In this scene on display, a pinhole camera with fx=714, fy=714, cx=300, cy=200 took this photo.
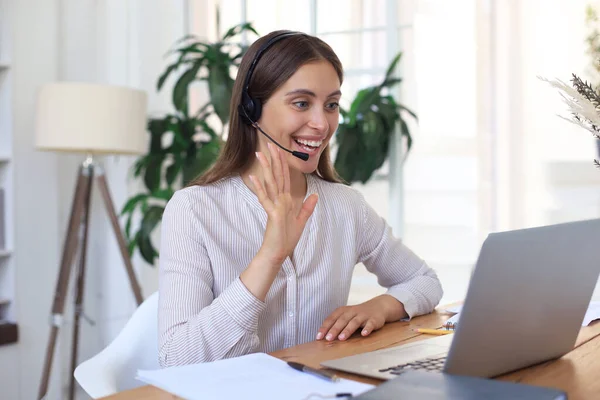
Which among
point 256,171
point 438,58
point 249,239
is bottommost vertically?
point 249,239

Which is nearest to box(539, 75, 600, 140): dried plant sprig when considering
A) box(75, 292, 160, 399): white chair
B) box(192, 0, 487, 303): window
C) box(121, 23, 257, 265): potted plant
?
box(75, 292, 160, 399): white chair

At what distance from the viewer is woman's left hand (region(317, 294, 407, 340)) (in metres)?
1.31

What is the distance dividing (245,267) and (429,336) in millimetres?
414

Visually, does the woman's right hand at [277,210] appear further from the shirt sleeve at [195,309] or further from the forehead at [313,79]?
the forehead at [313,79]

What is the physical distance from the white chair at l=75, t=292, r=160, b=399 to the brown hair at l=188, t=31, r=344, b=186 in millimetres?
313

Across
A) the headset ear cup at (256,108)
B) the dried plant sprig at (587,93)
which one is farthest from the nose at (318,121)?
the dried plant sprig at (587,93)

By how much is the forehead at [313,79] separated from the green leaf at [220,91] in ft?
4.94

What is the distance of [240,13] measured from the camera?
3.62 m

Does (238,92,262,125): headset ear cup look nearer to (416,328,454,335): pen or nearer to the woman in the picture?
the woman

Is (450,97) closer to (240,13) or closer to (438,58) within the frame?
(438,58)

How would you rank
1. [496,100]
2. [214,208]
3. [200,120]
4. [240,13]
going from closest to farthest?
[214,208], [496,100], [200,120], [240,13]

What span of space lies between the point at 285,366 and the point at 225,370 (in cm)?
9

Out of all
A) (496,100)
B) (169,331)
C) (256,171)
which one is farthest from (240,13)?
(169,331)

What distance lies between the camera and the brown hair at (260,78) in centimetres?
153
